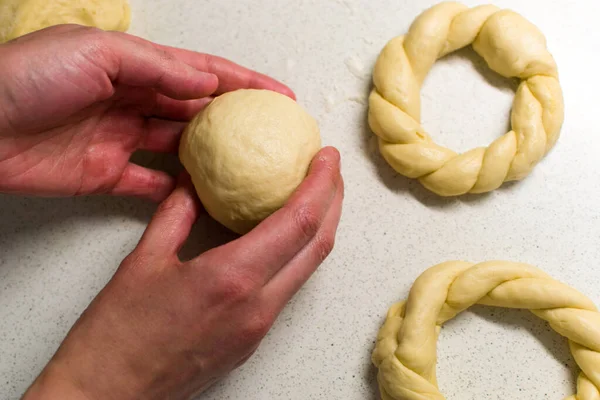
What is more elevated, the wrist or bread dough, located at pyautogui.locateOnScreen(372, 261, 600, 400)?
bread dough, located at pyautogui.locateOnScreen(372, 261, 600, 400)

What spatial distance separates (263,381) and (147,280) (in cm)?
51

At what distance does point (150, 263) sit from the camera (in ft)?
3.89

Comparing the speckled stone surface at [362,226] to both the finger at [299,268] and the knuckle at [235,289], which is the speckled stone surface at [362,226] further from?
the knuckle at [235,289]

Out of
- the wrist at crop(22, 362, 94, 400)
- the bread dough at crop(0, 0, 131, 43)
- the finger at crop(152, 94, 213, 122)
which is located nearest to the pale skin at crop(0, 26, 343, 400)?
the wrist at crop(22, 362, 94, 400)

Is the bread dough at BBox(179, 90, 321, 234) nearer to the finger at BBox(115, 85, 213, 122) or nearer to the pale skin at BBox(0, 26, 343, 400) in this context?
the pale skin at BBox(0, 26, 343, 400)

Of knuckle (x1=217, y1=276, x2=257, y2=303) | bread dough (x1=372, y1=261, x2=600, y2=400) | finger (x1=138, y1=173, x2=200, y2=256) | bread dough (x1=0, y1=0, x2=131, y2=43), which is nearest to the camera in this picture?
knuckle (x1=217, y1=276, x2=257, y2=303)

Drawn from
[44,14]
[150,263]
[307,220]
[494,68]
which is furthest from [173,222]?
[494,68]

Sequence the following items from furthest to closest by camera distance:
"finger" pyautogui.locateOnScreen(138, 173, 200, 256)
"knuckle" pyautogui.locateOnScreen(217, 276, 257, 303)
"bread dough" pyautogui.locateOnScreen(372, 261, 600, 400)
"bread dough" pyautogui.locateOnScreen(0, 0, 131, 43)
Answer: "bread dough" pyautogui.locateOnScreen(0, 0, 131, 43), "bread dough" pyautogui.locateOnScreen(372, 261, 600, 400), "finger" pyautogui.locateOnScreen(138, 173, 200, 256), "knuckle" pyautogui.locateOnScreen(217, 276, 257, 303)

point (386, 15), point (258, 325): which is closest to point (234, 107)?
point (258, 325)

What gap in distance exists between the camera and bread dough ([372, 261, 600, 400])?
1329 millimetres

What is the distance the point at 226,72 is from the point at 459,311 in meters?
0.93

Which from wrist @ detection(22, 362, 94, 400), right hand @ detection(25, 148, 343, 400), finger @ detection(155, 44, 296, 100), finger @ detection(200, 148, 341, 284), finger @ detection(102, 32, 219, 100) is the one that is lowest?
wrist @ detection(22, 362, 94, 400)

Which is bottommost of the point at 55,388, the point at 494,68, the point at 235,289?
the point at 55,388

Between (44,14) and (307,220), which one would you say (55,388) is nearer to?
(307,220)
